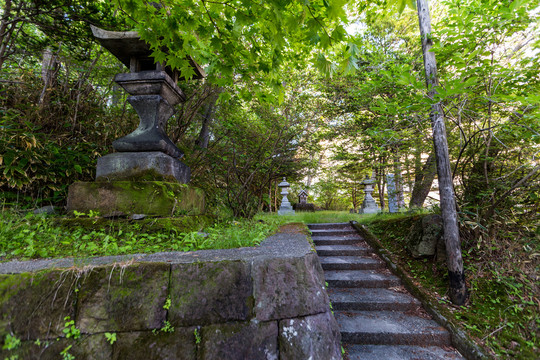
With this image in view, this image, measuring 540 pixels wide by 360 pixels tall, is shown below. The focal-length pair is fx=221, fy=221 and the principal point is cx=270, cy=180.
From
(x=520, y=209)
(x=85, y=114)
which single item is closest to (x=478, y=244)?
(x=520, y=209)

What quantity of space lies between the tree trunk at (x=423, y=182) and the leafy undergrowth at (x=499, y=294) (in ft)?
10.5

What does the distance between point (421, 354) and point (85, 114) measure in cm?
615

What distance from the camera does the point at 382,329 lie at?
258 cm

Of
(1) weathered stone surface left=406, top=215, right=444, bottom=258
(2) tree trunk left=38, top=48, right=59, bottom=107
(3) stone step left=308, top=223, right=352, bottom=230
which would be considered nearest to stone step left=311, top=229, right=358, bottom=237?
(3) stone step left=308, top=223, right=352, bottom=230

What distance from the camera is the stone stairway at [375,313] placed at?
7.97ft

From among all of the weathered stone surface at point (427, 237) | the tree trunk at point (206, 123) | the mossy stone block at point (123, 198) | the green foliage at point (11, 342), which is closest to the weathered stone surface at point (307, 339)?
the green foliage at point (11, 342)

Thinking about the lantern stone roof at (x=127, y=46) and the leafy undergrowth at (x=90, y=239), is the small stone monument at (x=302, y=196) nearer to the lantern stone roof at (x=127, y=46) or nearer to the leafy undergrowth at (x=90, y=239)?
the lantern stone roof at (x=127, y=46)

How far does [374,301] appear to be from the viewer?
9.96ft

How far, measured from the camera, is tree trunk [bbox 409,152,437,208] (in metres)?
5.91

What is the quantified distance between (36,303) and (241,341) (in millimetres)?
1270

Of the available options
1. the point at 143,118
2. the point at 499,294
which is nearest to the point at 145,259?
the point at 143,118

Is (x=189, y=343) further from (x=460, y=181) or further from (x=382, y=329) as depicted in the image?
(x=460, y=181)

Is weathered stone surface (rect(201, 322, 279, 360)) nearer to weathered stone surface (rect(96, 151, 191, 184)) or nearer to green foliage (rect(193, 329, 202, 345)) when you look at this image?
green foliage (rect(193, 329, 202, 345))

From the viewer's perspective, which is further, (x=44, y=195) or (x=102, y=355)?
(x=44, y=195)
